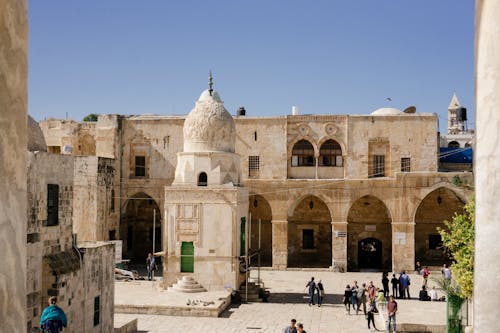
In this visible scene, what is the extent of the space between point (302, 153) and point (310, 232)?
169 inches

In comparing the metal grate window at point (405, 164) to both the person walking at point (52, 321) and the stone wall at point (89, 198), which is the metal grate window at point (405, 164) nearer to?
the stone wall at point (89, 198)

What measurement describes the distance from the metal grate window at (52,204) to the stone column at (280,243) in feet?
52.4

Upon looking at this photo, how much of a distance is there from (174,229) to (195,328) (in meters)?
5.01

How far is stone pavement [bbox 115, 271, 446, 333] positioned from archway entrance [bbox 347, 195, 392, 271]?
6.41 metres

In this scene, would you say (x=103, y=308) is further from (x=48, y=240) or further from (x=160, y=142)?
(x=160, y=142)

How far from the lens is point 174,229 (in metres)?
19.9

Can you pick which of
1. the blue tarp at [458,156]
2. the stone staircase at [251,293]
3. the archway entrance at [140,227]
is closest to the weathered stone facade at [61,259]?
the stone staircase at [251,293]

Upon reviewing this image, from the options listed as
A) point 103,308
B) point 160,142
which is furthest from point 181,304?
point 160,142

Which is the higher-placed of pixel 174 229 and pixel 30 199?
pixel 30 199

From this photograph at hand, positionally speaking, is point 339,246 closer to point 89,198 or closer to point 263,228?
point 263,228

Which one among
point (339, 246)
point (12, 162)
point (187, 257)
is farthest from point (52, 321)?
point (339, 246)

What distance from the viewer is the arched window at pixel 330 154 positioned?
2838 cm

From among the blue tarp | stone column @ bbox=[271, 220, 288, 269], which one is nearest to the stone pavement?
stone column @ bbox=[271, 220, 288, 269]

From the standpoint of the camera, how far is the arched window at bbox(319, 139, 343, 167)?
2838 centimetres
